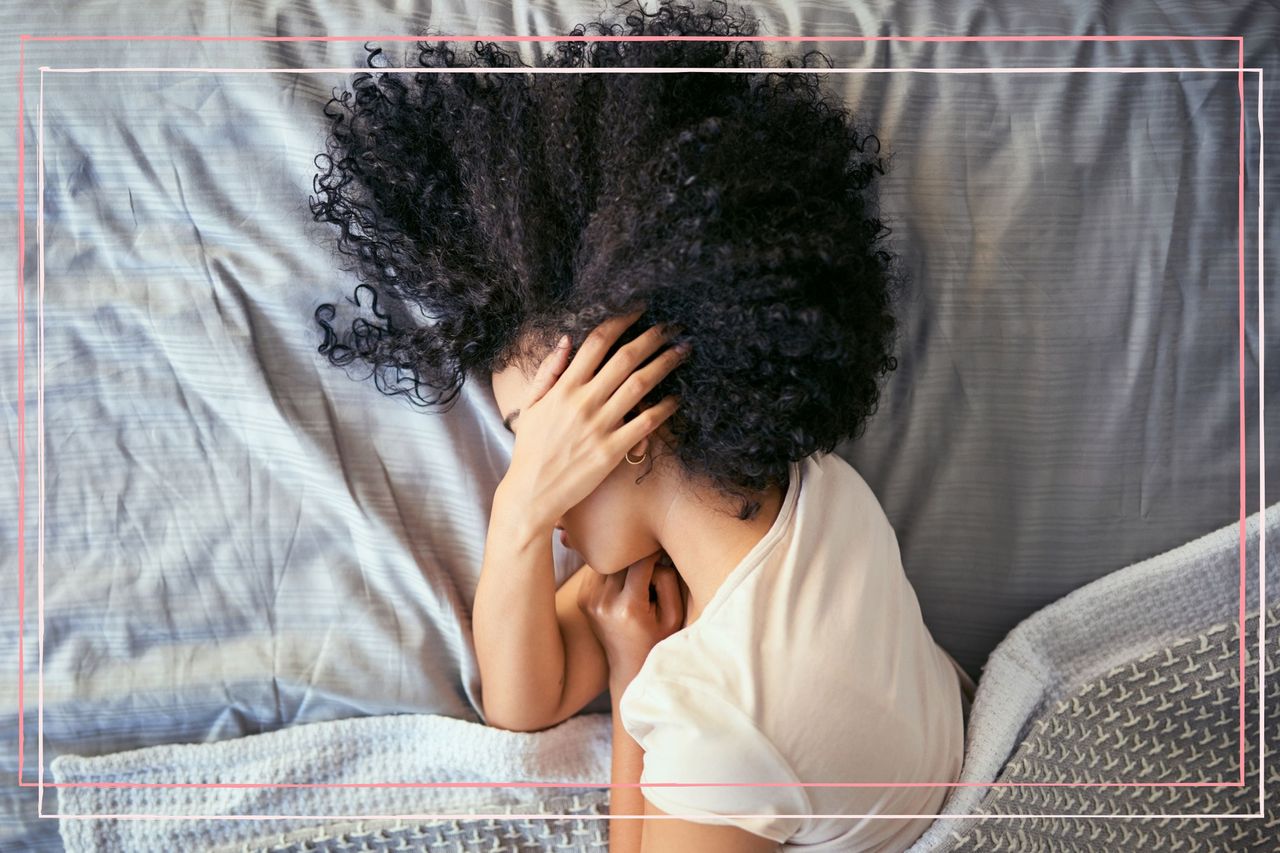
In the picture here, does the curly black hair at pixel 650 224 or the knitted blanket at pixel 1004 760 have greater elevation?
the curly black hair at pixel 650 224

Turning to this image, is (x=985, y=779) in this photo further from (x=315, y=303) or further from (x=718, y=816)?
(x=315, y=303)

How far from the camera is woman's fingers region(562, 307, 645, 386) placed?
72 centimetres

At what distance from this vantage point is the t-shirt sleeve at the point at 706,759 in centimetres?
69

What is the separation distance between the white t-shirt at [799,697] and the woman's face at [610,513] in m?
0.09

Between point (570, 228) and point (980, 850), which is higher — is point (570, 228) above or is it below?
above

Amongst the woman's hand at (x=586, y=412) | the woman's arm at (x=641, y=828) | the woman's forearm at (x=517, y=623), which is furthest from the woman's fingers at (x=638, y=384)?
the woman's arm at (x=641, y=828)

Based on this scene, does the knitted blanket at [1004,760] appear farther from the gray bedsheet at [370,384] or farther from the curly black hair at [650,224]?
the curly black hair at [650,224]

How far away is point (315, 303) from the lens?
2.87 feet

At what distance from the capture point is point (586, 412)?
0.74 metres

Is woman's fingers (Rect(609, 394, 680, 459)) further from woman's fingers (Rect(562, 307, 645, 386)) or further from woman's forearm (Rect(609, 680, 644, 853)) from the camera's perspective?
woman's forearm (Rect(609, 680, 644, 853))

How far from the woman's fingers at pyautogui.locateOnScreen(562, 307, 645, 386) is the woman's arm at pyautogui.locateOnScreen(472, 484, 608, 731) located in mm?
133

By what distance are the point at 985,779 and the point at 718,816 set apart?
284mm

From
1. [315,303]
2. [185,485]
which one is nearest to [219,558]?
[185,485]

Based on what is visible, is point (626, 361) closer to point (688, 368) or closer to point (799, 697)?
point (688, 368)
